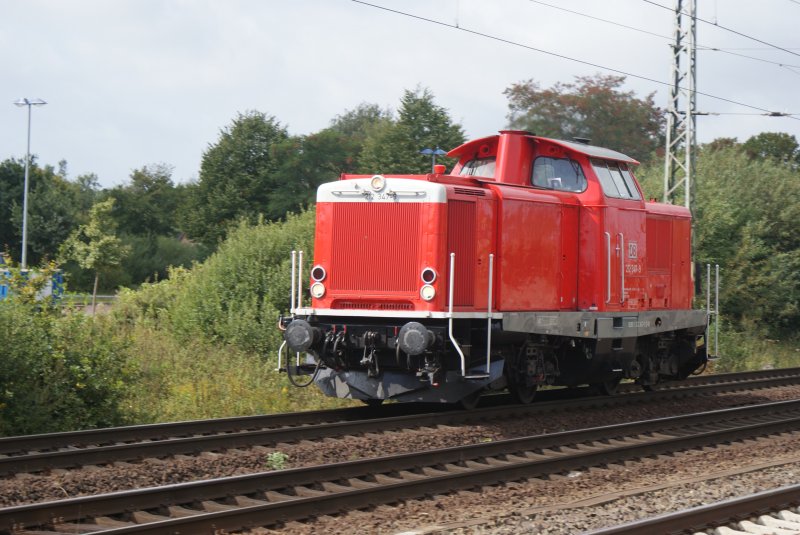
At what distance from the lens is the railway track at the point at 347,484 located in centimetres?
665

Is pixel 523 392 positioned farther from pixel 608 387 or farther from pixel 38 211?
pixel 38 211

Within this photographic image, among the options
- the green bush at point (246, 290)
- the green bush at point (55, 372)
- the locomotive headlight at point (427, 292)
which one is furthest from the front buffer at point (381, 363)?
the green bush at point (246, 290)

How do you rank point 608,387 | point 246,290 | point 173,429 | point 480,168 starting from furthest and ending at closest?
point 246,290 < point 608,387 < point 480,168 < point 173,429

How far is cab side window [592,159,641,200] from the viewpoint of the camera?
1359 cm

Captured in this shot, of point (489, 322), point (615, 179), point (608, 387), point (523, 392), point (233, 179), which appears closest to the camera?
point (489, 322)

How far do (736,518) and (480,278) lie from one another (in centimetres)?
510

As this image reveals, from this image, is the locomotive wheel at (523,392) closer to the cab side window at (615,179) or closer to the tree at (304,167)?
the cab side window at (615,179)

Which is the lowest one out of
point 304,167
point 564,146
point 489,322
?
point 489,322

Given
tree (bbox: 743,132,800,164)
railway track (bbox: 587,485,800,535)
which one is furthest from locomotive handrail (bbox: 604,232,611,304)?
tree (bbox: 743,132,800,164)

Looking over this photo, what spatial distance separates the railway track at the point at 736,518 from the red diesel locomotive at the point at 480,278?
12.9 feet

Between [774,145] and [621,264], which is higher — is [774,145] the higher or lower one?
the higher one

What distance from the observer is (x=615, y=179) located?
13984 millimetres

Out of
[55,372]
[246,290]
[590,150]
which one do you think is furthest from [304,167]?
[55,372]

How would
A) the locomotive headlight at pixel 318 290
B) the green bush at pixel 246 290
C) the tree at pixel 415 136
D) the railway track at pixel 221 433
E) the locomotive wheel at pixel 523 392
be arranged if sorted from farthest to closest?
1. the tree at pixel 415 136
2. the green bush at pixel 246 290
3. the locomotive wheel at pixel 523 392
4. the locomotive headlight at pixel 318 290
5. the railway track at pixel 221 433
